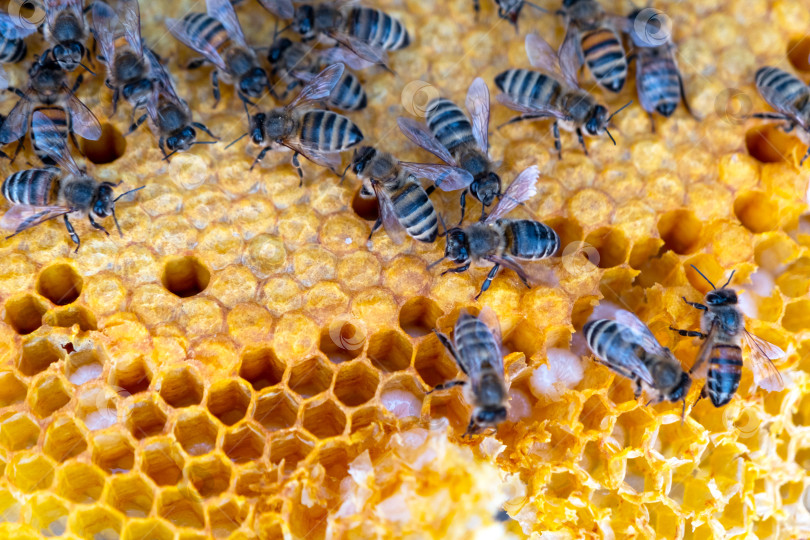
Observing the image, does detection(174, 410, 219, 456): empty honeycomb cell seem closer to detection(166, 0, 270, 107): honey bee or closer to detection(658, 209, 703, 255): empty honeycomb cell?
detection(166, 0, 270, 107): honey bee

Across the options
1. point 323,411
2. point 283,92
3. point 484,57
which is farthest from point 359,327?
point 484,57

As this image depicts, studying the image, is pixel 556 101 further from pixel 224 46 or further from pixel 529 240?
pixel 224 46

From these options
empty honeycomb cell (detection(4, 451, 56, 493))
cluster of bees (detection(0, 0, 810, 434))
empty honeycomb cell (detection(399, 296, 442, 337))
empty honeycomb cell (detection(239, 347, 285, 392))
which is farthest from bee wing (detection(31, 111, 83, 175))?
empty honeycomb cell (detection(399, 296, 442, 337))

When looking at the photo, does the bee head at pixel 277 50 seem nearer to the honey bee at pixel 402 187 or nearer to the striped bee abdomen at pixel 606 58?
the honey bee at pixel 402 187

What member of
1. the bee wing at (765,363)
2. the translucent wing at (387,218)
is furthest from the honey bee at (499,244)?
the bee wing at (765,363)

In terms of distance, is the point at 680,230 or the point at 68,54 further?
the point at 680,230

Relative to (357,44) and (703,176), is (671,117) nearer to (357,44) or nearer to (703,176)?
(703,176)

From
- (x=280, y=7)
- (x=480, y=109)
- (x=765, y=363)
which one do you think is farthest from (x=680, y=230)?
(x=280, y=7)
